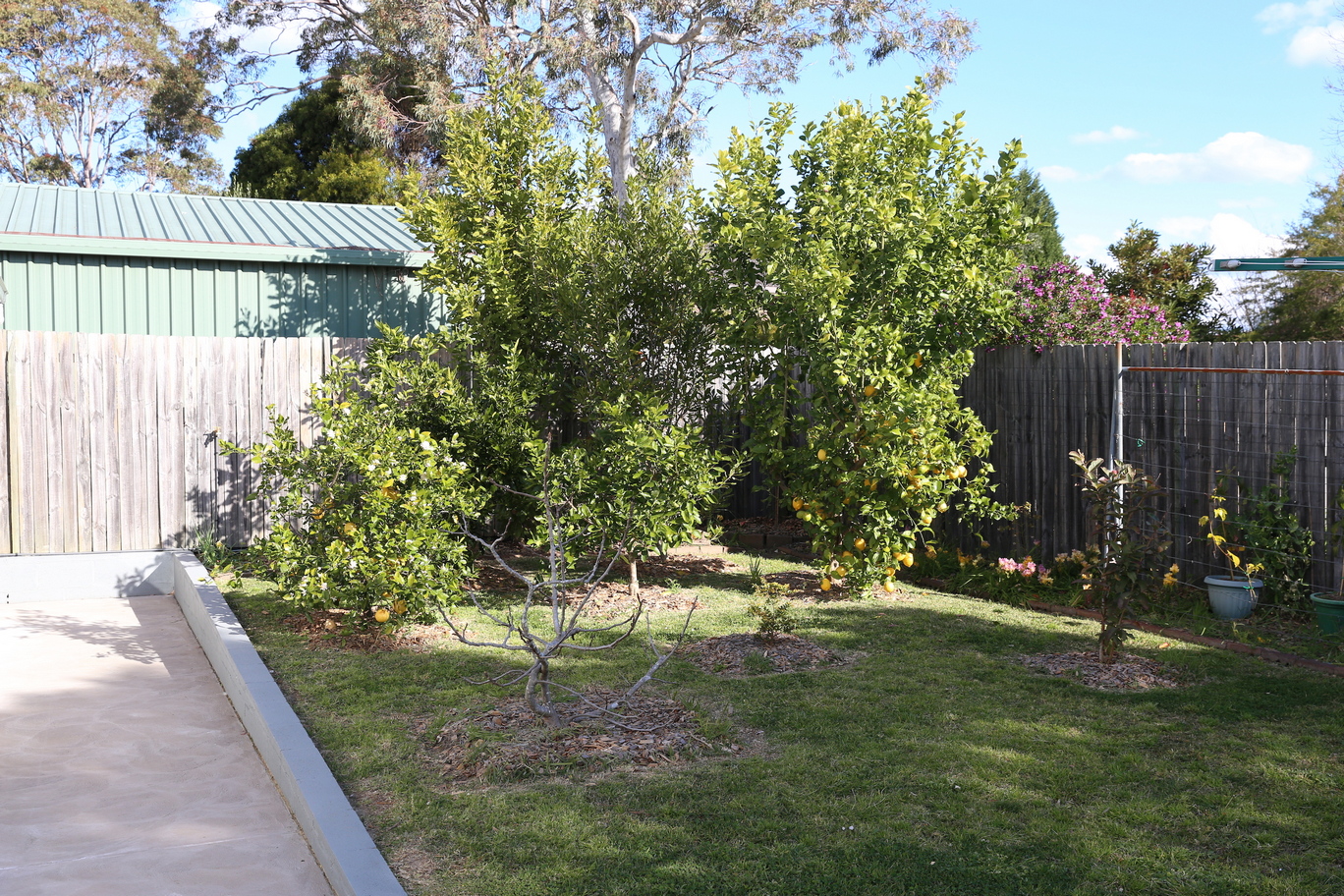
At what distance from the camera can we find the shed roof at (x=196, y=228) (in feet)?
33.4

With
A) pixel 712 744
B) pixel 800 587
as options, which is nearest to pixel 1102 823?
pixel 712 744

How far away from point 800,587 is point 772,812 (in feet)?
14.1

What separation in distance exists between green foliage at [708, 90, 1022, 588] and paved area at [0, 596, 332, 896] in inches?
168

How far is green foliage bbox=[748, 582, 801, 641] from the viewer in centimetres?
608

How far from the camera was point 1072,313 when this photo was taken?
9023 millimetres

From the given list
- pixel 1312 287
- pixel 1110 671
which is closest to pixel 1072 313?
pixel 1110 671

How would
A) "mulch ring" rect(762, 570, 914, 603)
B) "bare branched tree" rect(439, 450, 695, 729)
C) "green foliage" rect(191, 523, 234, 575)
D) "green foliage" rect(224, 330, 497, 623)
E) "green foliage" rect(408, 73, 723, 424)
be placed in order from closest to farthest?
"bare branched tree" rect(439, 450, 695, 729) → "green foliage" rect(224, 330, 497, 623) → "green foliage" rect(408, 73, 723, 424) → "mulch ring" rect(762, 570, 914, 603) → "green foliage" rect(191, 523, 234, 575)

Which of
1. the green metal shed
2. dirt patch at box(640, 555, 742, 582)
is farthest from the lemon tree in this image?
the green metal shed

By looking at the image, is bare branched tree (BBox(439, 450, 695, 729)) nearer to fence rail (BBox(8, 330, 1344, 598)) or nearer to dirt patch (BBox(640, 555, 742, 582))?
dirt patch (BBox(640, 555, 742, 582))

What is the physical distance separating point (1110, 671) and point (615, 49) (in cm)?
1824

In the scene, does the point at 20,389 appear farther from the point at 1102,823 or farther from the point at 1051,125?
the point at 1051,125

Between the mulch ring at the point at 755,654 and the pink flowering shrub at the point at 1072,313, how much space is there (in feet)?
12.5

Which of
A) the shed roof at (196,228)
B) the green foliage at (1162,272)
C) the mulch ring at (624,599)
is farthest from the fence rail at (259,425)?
the green foliage at (1162,272)

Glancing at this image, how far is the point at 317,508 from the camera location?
6777 mm
